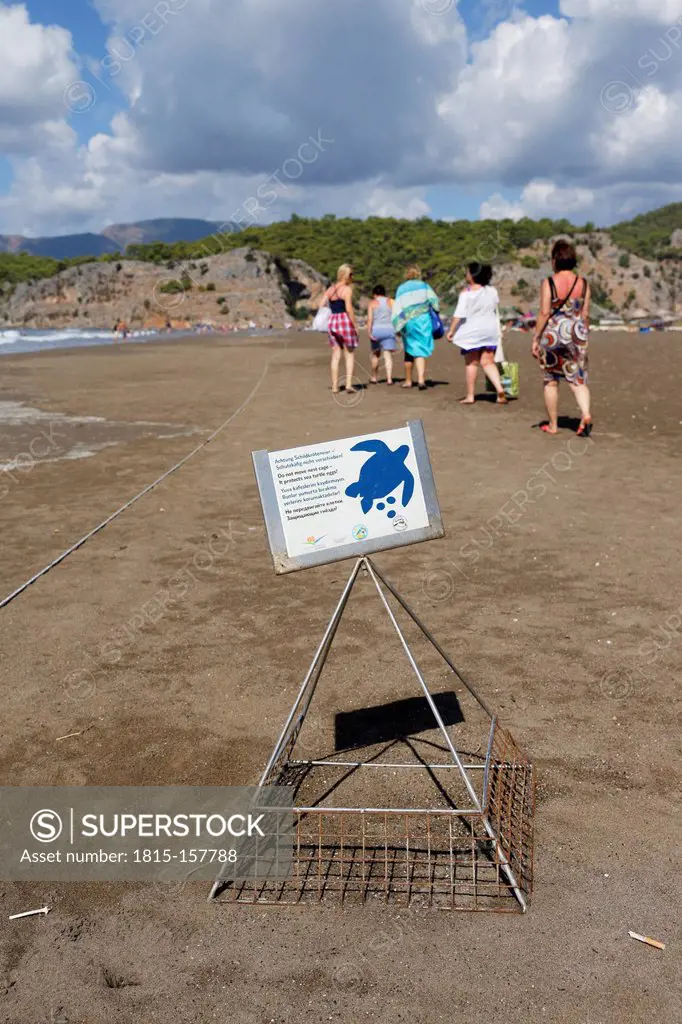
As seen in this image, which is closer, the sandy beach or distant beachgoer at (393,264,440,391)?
the sandy beach

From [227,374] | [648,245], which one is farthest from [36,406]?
[648,245]

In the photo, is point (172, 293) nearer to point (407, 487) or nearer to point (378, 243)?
point (378, 243)

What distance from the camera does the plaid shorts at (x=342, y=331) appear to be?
15.3 m

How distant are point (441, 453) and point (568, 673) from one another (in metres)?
5.94

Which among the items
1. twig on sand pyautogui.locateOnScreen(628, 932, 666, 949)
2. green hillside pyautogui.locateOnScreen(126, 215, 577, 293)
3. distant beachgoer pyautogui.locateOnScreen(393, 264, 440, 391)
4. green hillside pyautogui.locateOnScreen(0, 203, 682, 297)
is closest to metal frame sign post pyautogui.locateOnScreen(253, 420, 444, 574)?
twig on sand pyautogui.locateOnScreen(628, 932, 666, 949)

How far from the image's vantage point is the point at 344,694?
473 centimetres

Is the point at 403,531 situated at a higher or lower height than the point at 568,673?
higher

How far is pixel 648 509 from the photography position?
8.01 m

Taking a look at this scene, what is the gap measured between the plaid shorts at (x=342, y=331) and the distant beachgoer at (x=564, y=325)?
5.21m

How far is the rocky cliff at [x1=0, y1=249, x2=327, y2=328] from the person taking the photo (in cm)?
7850

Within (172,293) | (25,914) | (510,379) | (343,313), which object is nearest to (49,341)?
(343,313)

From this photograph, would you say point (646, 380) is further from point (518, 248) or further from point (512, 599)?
point (518, 248)

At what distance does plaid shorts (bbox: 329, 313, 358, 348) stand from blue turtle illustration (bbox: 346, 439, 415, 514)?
38.5 ft

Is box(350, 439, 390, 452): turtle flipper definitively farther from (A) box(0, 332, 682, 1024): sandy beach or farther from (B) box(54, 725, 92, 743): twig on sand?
(B) box(54, 725, 92, 743): twig on sand
